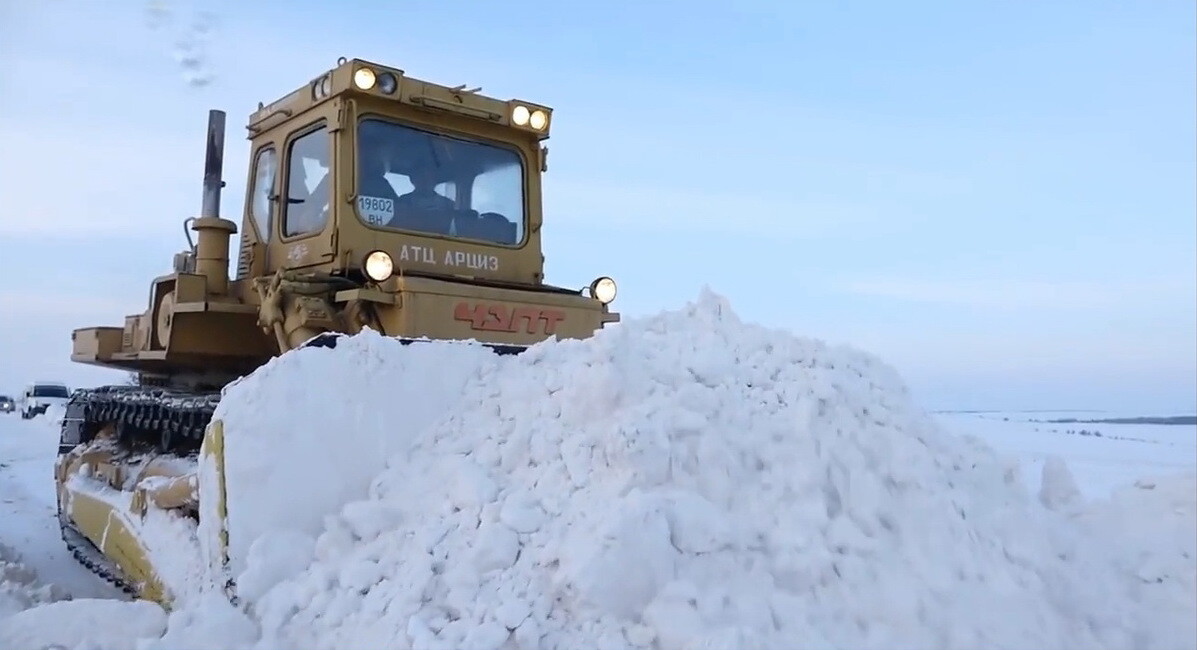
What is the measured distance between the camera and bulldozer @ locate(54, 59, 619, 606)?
5.16 meters

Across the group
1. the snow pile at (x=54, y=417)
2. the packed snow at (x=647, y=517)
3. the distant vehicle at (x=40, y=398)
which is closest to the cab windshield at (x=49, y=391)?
the distant vehicle at (x=40, y=398)

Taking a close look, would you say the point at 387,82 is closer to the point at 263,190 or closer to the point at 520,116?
the point at 520,116

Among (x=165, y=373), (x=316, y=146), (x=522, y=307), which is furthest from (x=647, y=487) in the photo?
(x=165, y=373)

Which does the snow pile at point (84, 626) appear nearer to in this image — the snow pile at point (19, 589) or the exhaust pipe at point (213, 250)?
the snow pile at point (19, 589)

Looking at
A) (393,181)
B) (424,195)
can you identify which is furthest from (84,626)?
(424,195)

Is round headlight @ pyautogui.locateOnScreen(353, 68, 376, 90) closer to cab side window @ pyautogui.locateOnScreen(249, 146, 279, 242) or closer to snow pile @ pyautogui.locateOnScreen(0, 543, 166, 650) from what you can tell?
cab side window @ pyautogui.locateOnScreen(249, 146, 279, 242)

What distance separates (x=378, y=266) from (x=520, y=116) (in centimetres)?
179

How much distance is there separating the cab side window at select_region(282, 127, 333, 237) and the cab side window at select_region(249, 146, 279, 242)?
7.0 inches

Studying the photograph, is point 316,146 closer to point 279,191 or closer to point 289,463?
point 279,191

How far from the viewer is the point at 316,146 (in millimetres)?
5824

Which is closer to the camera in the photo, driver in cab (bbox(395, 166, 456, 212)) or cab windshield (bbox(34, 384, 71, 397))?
driver in cab (bbox(395, 166, 456, 212))

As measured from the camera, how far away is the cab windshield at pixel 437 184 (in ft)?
18.6

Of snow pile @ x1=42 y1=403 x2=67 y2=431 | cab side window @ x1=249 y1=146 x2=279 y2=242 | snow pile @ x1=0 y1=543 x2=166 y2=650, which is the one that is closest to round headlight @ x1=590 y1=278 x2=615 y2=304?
cab side window @ x1=249 y1=146 x2=279 y2=242

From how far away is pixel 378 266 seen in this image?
504 cm
